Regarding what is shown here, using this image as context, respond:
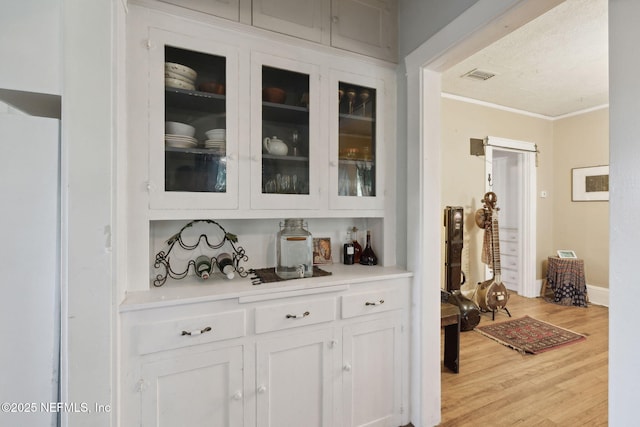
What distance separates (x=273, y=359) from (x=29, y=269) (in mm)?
1040

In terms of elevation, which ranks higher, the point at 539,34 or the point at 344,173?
the point at 539,34

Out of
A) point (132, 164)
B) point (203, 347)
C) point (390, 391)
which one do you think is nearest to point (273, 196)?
point (132, 164)

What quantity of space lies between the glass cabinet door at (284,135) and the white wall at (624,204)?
1.24 meters

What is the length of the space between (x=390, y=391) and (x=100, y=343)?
152cm

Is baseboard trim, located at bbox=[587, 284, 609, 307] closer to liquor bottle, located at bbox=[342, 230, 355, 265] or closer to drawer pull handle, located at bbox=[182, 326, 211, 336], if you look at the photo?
liquor bottle, located at bbox=[342, 230, 355, 265]

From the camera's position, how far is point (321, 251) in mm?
2064

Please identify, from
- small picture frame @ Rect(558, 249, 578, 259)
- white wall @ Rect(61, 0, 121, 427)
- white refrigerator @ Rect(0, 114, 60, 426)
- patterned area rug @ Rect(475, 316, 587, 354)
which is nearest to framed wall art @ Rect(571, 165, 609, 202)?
small picture frame @ Rect(558, 249, 578, 259)

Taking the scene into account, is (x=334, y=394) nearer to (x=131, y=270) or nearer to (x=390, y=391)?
(x=390, y=391)

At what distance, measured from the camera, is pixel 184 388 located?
4.33 feet

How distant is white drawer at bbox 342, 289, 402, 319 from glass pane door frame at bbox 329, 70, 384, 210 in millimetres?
522

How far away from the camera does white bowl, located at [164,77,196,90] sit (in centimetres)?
144

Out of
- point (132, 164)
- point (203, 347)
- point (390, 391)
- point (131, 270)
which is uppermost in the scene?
point (132, 164)

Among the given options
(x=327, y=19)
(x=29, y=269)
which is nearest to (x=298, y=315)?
(x=29, y=269)

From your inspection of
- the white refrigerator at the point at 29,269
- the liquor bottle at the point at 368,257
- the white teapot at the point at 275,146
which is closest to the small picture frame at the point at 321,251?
the liquor bottle at the point at 368,257
